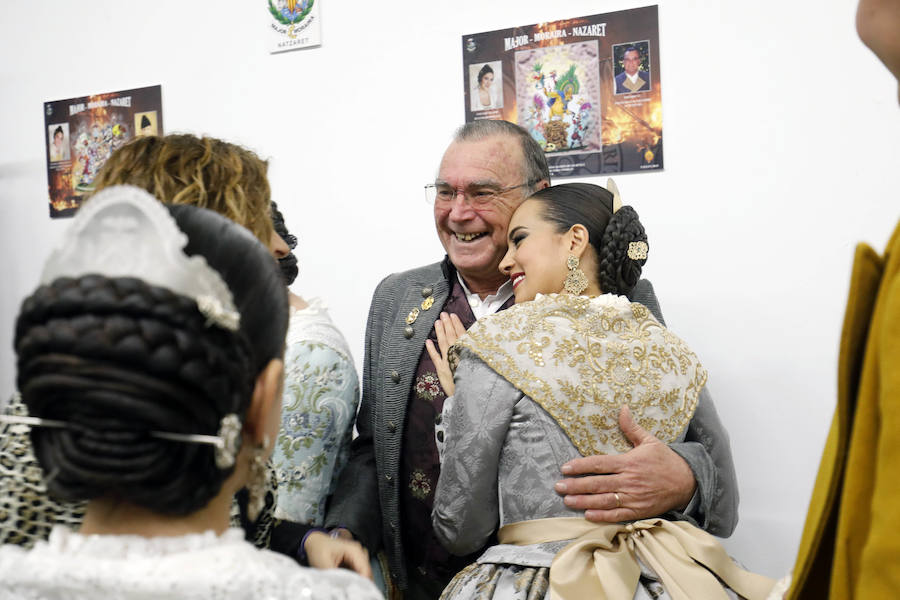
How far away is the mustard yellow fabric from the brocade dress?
558 mm

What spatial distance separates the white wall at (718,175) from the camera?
238cm

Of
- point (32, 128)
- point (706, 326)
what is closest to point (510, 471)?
point (706, 326)

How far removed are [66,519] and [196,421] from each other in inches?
14.2

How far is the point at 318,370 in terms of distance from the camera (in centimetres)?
153

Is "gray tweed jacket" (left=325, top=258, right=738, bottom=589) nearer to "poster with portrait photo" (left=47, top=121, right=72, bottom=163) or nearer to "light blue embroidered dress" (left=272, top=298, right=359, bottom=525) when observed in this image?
"light blue embroidered dress" (left=272, top=298, right=359, bottom=525)

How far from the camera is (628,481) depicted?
1592mm

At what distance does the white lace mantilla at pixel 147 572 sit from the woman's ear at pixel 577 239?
1127mm

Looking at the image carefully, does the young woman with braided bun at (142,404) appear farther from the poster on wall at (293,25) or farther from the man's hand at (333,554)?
the poster on wall at (293,25)

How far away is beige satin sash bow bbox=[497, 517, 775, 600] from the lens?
146cm

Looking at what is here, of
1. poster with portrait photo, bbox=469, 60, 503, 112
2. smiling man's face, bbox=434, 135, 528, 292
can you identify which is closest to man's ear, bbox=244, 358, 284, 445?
smiling man's face, bbox=434, 135, 528, 292

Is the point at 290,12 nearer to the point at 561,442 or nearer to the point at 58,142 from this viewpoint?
the point at 58,142

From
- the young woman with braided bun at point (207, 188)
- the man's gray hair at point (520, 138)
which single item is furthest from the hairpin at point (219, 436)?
the man's gray hair at point (520, 138)

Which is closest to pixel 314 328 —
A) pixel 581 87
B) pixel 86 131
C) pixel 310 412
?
pixel 310 412

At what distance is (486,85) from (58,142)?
6.23 feet
